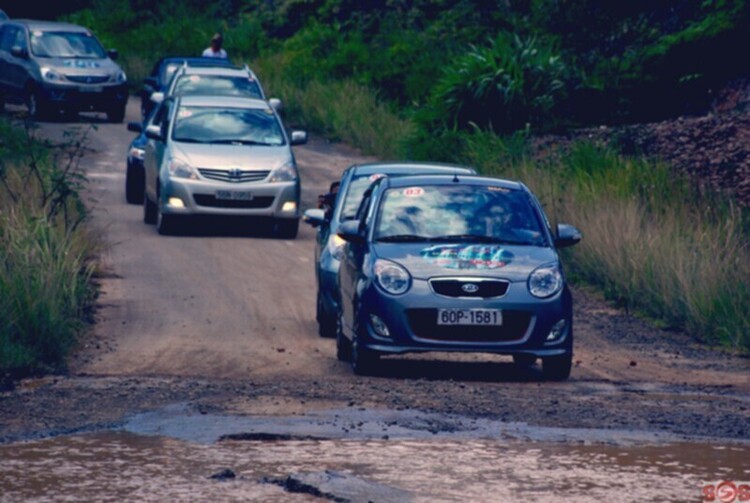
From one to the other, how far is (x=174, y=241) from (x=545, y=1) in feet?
44.6

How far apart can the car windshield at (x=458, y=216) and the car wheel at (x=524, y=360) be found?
2.92ft

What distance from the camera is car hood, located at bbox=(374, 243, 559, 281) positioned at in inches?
501

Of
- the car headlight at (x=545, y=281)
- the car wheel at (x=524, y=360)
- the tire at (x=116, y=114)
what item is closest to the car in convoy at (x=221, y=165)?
the car wheel at (x=524, y=360)

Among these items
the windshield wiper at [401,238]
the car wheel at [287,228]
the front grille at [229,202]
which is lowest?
the car wheel at [287,228]

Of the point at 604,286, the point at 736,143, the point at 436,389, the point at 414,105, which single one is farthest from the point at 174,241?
the point at 414,105

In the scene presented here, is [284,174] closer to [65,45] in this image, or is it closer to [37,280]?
[37,280]

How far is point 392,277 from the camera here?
12711mm

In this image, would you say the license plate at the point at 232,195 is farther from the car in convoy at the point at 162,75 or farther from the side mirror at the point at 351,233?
the car in convoy at the point at 162,75

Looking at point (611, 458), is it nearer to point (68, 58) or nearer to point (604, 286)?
point (604, 286)

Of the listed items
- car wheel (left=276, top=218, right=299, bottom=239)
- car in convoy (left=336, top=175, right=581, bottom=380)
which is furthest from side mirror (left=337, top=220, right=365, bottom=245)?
car wheel (left=276, top=218, right=299, bottom=239)

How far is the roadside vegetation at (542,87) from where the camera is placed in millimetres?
17578

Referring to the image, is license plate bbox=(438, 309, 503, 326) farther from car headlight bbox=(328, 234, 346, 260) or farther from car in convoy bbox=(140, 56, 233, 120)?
car in convoy bbox=(140, 56, 233, 120)

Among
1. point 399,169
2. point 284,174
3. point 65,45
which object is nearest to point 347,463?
point 399,169

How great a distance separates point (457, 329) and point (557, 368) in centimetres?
89
